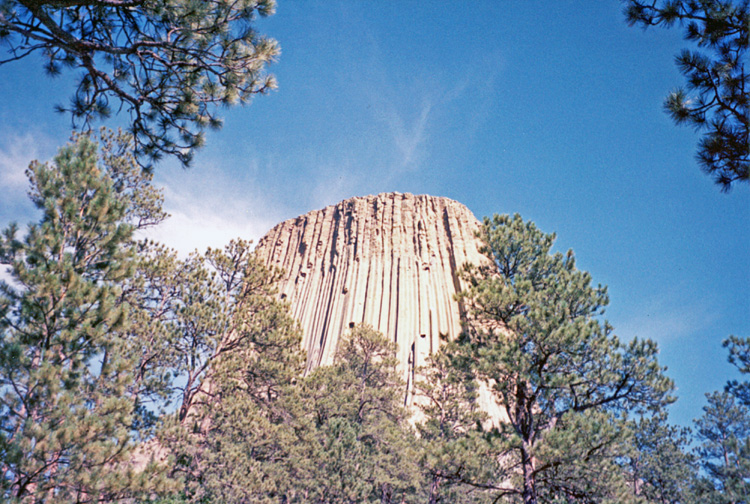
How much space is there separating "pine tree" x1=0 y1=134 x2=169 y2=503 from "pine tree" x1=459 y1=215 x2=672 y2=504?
293 inches

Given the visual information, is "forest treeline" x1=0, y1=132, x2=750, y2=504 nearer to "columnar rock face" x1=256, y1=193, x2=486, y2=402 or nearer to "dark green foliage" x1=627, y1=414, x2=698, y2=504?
"dark green foliage" x1=627, y1=414, x2=698, y2=504

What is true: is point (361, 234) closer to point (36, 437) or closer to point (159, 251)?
point (159, 251)

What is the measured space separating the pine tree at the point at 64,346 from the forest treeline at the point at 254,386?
0.09ft

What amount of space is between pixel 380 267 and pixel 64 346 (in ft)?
162

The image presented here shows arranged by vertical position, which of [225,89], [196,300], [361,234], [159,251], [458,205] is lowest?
[225,89]

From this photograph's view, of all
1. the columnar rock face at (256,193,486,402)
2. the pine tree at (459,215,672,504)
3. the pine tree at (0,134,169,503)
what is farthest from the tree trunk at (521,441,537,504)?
the columnar rock face at (256,193,486,402)

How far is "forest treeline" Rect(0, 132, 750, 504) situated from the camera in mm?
6555

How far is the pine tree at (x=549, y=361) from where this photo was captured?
30.2 feet

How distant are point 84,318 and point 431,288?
48.9 meters

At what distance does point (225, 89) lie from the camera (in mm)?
6277

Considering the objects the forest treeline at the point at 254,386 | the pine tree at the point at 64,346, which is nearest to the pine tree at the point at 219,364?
the forest treeline at the point at 254,386

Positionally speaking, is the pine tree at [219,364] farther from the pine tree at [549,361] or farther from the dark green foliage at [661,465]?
the dark green foliage at [661,465]

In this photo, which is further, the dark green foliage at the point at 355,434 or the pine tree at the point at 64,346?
the dark green foliage at the point at 355,434

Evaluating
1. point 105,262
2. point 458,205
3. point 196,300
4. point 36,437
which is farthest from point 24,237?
point 458,205
